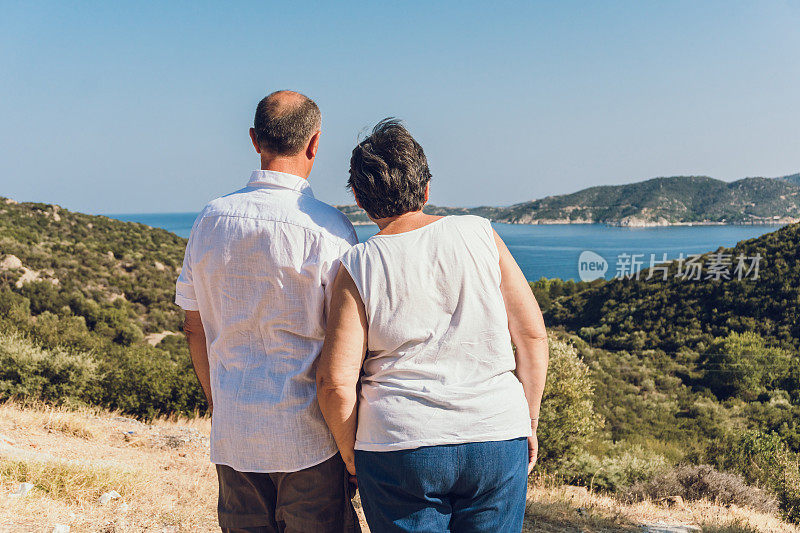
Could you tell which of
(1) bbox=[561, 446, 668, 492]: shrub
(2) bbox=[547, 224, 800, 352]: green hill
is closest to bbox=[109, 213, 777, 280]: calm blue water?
(2) bbox=[547, 224, 800, 352]: green hill

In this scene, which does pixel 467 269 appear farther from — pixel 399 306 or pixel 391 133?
pixel 391 133

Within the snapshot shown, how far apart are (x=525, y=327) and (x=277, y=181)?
0.85m

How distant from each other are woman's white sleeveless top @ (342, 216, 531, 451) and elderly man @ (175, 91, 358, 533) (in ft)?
0.54

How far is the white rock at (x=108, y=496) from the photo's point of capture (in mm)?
3699

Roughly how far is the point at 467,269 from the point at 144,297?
22.7m

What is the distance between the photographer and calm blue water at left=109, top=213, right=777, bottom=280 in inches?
2089

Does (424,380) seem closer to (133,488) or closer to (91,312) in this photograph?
(133,488)

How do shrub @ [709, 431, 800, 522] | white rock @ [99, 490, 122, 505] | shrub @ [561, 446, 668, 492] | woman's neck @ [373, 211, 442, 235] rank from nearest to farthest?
woman's neck @ [373, 211, 442, 235] < white rock @ [99, 490, 122, 505] < shrub @ [709, 431, 800, 522] < shrub @ [561, 446, 668, 492]

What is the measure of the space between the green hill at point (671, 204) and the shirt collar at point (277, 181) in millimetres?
44851

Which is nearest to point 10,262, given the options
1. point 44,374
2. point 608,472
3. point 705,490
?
point 44,374

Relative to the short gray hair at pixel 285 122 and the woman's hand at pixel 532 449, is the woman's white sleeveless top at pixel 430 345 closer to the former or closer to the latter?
the woman's hand at pixel 532 449

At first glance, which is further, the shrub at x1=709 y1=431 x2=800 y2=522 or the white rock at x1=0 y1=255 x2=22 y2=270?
the white rock at x1=0 y1=255 x2=22 y2=270

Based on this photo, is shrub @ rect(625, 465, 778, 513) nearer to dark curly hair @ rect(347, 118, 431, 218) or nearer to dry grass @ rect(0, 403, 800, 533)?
dry grass @ rect(0, 403, 800, 533)

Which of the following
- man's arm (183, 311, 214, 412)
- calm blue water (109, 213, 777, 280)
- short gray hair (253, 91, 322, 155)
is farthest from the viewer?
calm blue water (109, 213, 777, 280)
